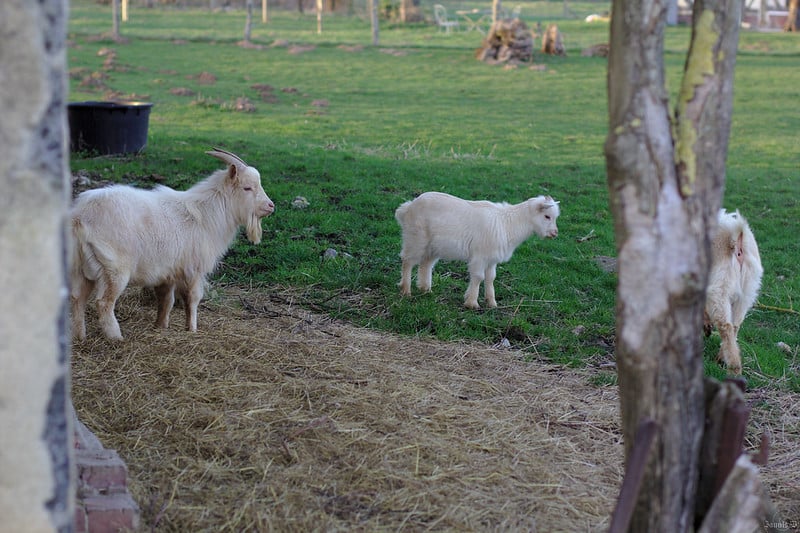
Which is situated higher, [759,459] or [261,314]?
[759,459]

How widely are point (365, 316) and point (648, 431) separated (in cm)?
469

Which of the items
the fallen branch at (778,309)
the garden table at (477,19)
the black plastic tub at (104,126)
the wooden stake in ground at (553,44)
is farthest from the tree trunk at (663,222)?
the garden table at (477,19)

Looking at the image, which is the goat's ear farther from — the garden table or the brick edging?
the garden table

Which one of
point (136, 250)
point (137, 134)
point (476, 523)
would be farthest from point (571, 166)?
point (476, 523)

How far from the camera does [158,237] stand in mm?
6844

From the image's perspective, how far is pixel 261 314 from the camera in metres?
7.59

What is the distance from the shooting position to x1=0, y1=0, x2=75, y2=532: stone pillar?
8.46ft

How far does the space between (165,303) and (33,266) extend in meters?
4.46

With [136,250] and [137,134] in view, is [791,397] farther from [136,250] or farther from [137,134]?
[137,134]

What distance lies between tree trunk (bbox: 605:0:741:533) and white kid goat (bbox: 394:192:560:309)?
4.78 m

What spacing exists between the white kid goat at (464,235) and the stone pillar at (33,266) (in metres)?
5.73

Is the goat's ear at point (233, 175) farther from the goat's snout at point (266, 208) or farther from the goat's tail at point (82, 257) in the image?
the goat's tail at point (82, 257)

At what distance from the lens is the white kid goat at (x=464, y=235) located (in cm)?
830

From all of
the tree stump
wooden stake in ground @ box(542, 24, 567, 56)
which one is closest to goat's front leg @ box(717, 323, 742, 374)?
the tree stump
